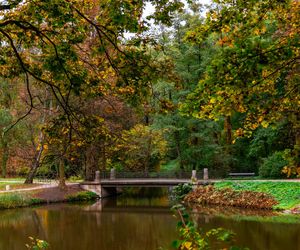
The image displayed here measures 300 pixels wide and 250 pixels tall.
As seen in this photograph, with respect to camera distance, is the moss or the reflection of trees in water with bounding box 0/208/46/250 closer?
the reflection of trees in water with bounding box 0/208/46/250

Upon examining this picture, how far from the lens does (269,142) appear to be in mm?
27375

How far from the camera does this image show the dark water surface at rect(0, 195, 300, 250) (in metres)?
14.9

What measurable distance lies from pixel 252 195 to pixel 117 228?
29.0 ft

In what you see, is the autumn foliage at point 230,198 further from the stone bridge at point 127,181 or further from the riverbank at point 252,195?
the stone bridge at point 127,181

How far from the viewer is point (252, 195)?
23.2m

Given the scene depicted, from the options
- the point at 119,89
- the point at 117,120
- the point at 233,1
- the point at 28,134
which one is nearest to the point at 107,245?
the point at 119,89

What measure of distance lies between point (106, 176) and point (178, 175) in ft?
19.1

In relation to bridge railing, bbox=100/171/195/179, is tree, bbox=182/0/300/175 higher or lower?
higher

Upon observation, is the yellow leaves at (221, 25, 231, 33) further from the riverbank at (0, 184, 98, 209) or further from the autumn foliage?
the riverbank at (0, 184, 98, 209)

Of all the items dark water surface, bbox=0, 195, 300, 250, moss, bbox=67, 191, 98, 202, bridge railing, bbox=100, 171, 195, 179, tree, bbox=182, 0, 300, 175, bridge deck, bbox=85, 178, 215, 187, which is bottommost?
dark water surface, bbox=0, 195, 300, 250

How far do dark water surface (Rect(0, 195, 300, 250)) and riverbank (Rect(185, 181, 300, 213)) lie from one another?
220 cm

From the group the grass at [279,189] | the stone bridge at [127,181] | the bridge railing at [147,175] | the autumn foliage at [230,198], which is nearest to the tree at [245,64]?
the grass at [279,189]

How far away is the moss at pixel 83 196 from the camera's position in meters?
28.1

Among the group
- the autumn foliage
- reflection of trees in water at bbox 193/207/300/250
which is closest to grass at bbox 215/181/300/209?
the autumn foliage
